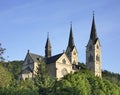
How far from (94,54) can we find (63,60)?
1782 cm

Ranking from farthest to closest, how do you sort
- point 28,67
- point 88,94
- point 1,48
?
point 28,67 < point 88,94 < point 1,48

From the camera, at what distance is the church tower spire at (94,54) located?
402 ft

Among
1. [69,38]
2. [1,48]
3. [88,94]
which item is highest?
[69,38]

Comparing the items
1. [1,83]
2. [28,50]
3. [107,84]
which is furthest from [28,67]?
[1,83]

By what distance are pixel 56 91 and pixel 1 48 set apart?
1809 centimetres

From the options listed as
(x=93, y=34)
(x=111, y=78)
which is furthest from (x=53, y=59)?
(x=111, y=78)

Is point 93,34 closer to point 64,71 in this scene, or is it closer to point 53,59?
point 64,71

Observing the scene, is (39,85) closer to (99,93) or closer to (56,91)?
(56,91)

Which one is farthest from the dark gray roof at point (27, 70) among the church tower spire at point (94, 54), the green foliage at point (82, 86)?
the church tower spire at point (94, 54)

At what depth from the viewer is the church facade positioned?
10606cm

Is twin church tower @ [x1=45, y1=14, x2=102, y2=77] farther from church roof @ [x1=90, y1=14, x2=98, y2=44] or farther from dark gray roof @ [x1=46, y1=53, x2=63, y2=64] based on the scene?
dark gray roof @ [x1=46, y1=53, x2=63, y2=64]

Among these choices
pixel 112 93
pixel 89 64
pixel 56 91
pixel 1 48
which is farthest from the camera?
pixel 89 64

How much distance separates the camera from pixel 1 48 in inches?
2287

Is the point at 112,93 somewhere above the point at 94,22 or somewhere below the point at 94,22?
below
